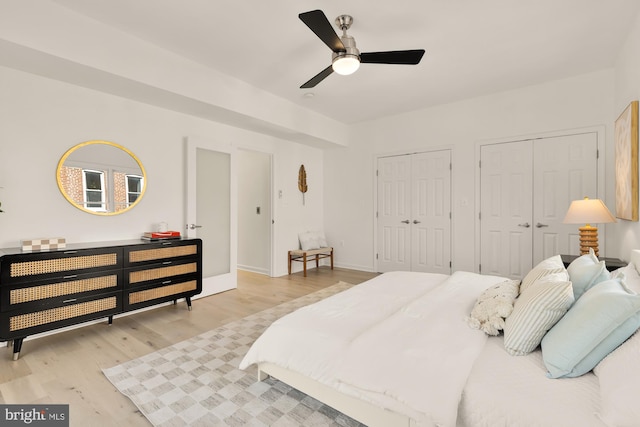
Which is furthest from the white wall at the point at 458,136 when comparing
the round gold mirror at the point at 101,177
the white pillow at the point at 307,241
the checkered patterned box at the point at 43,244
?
Answer: the checkered patterned box at the point at 43,244

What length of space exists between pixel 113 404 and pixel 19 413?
0.48 meters

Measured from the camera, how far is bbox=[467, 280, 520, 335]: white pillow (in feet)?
5.27

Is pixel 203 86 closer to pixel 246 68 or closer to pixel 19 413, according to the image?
pixel 246 68

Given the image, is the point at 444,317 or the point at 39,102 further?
the point at 39,102

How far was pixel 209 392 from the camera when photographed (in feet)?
6.43

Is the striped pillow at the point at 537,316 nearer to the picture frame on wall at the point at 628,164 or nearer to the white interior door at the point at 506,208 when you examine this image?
the picture frame on wall at the point at 628,164

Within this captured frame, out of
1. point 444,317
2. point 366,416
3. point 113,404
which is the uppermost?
point 444,317

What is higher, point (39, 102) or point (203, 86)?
point (203, 86)

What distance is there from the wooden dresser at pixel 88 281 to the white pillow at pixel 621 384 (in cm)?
344

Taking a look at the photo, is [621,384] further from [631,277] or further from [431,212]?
[431,212]

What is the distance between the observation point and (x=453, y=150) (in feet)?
15.5

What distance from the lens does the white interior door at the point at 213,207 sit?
392 cm

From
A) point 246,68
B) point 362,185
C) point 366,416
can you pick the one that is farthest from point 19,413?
point 362,185

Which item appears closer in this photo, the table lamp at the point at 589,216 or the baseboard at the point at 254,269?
the table lamp at the point at 589,216
